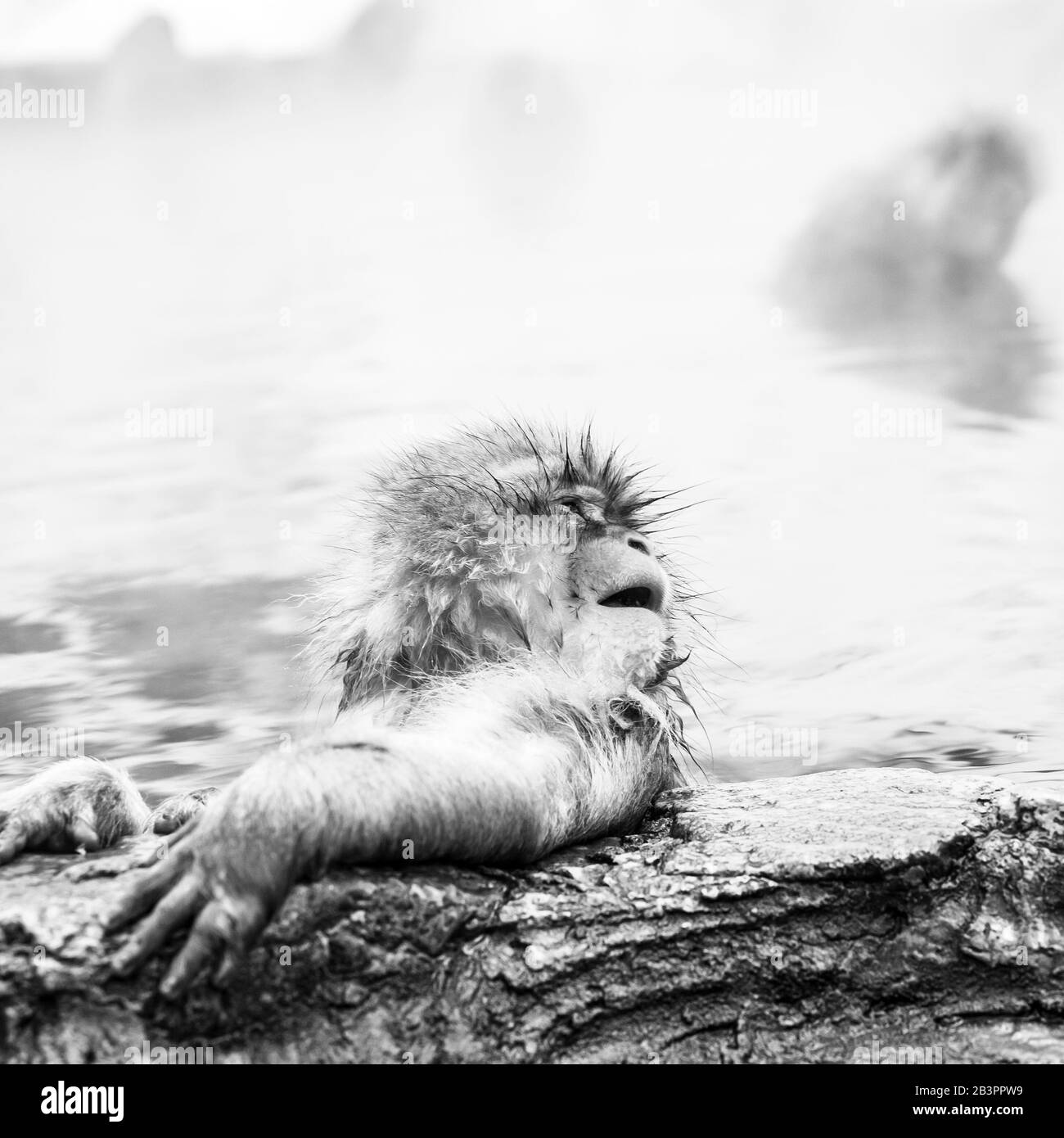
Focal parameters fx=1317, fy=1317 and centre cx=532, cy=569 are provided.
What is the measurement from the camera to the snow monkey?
259 centimetres

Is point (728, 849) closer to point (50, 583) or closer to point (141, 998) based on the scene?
point (141, 998)

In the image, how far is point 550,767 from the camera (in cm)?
321

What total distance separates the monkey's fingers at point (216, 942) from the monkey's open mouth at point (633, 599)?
1.63 metres

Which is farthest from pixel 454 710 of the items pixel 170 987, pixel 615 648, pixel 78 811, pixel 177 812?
pixel 170 987

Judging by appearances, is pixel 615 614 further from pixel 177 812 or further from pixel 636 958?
pixel 177 812

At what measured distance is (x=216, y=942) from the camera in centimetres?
249

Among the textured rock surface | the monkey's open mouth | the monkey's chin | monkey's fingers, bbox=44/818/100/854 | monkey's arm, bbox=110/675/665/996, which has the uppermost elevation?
the monkey's open mouth

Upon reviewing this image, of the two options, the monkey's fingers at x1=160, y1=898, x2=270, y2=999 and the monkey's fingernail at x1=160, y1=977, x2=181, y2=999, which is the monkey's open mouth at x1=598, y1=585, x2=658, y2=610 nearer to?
the monkey's fingers at x1=160, y1=898, x2=270, y2=999

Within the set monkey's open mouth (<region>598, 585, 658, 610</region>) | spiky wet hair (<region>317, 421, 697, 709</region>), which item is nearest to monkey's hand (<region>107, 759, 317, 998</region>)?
spiky wet hair (<region>317, 421, 697, 709</region>)

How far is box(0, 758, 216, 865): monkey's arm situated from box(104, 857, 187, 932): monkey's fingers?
544mm

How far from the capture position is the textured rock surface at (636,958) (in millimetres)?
2586

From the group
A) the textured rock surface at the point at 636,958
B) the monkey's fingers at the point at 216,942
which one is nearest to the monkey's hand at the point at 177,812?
the textured rock surface at the point at 636,958

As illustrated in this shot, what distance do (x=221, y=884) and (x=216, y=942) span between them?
11 centimetres

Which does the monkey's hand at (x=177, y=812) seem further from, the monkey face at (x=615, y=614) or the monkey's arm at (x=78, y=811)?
the monkey face at (x=615, y=614)
